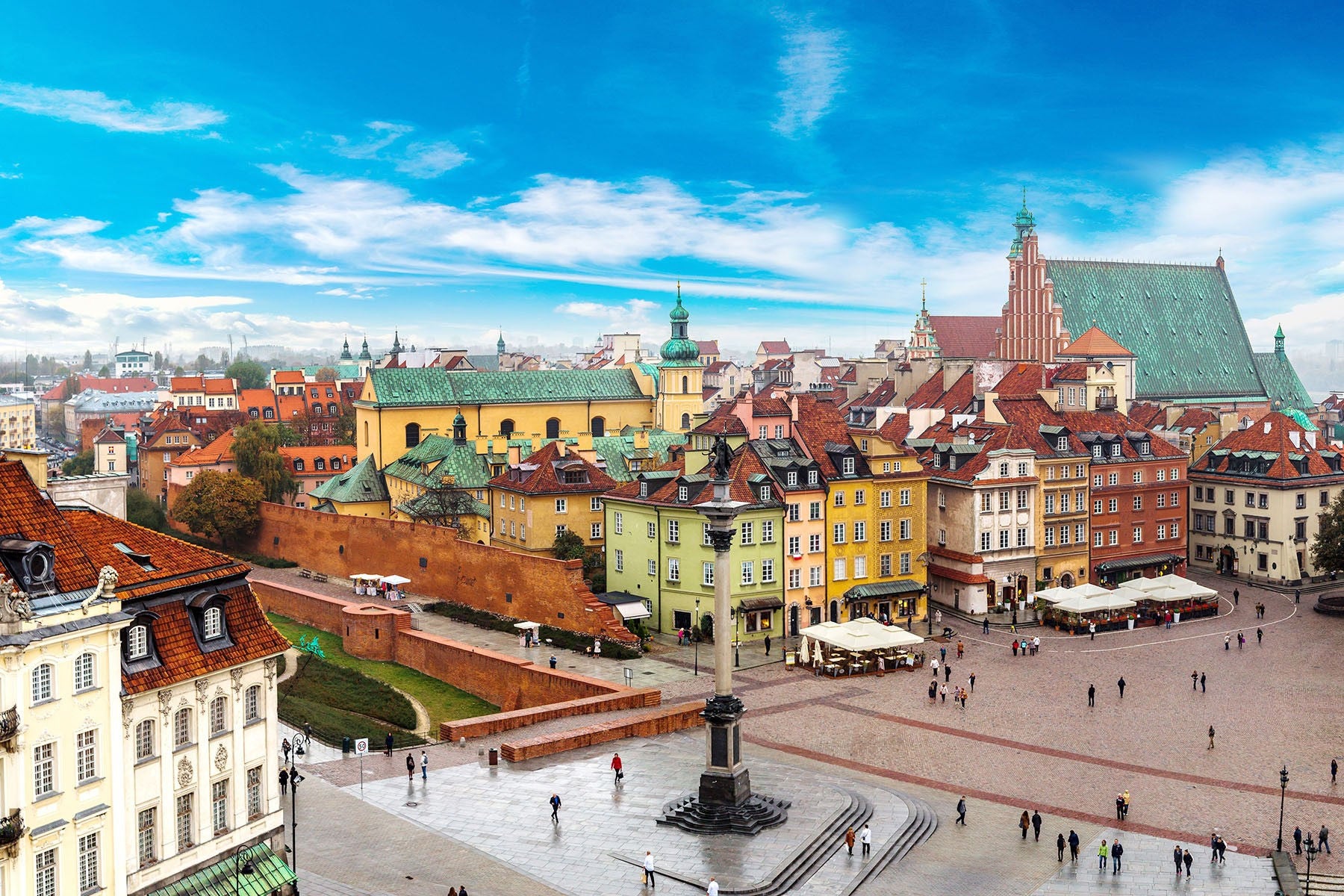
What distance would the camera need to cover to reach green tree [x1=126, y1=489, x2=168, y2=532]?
86.8 meters

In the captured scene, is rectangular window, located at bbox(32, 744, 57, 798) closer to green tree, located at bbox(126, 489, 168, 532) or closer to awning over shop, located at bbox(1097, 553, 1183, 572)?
awning over shop, located at bbox(1097, 553, 1183, 572)

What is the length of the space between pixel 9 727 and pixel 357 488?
60959 mm

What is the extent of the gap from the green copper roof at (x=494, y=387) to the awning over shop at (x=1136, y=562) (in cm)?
4130

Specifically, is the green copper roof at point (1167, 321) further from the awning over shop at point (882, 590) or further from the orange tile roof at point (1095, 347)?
the awning over shop at point (882, 590)

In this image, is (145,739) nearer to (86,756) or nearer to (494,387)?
(86,756)

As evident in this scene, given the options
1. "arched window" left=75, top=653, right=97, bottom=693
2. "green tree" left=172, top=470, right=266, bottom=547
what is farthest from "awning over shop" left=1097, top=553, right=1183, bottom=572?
"arched window" left=75, top=653, right=97, bottom=693

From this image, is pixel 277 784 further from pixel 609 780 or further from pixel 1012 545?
pixel 1012 545

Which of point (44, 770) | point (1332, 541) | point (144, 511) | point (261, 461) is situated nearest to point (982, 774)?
point (44, 770)

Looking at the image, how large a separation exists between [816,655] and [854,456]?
11.9m

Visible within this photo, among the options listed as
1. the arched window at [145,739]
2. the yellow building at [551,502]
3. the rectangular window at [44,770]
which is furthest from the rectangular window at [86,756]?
the yellow building at [551,502]

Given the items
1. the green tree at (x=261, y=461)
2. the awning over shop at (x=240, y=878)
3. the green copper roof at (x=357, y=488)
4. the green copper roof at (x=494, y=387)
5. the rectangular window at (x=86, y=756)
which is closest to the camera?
the rectangular window at (x=86, y=756)

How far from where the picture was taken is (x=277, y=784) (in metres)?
29.8

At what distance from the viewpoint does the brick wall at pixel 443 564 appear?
5856 cm

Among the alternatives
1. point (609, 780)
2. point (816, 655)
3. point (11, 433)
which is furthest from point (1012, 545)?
point (11, 433)
